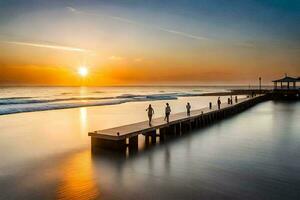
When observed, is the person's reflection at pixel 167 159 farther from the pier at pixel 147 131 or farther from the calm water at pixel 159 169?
the pier at pixel 147 131

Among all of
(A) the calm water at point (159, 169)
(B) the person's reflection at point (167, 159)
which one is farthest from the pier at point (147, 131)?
(B) the person's reflection at point (167, 159)

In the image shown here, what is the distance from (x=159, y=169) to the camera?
10.9m

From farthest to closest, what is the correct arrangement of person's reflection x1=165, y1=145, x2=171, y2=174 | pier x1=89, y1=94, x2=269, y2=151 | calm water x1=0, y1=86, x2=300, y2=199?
pier x1=89, y1=94, x2=269, y2=151 < person's reflection x1=165, y1=145, x2=171, y2=174 < calm water x1=0, y1=86, x2=300, y2=199

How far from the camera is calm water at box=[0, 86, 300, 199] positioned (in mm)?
8523

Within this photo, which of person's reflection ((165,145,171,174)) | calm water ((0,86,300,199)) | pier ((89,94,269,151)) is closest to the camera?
calm water ((0,86,300,199))

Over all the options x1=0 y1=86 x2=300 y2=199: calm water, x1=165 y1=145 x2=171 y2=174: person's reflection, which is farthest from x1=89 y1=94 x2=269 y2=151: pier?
x1=165 y1=145 x2=171 y2=174: person's reflection

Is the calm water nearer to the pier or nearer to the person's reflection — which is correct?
the person's reflection

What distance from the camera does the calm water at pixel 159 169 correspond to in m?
8.52

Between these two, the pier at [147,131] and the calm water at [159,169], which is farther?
the pier at [147,131]

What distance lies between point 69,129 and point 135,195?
13.9 meters

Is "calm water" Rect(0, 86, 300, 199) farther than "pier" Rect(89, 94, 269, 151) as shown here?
No

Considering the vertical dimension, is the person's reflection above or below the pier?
below

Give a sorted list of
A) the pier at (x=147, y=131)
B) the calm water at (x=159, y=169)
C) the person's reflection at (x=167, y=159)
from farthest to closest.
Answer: the pier at (x=147, y=131) < the person's reflection at (x=167, y=159) < the calm water at (x=159, y=169)

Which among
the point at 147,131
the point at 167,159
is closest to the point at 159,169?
the point at 167,159
